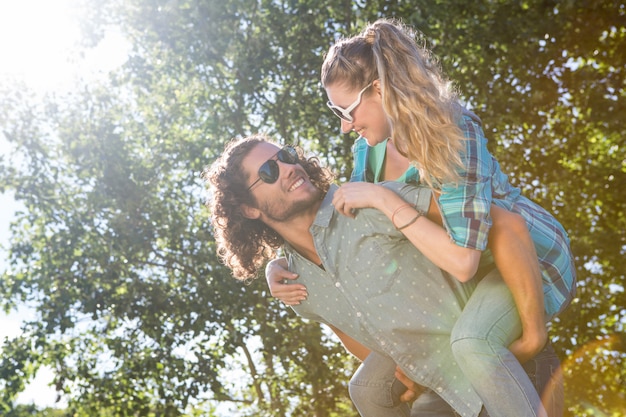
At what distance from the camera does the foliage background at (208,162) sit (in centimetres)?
1057

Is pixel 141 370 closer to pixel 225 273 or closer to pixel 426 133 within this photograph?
pixel 225 273

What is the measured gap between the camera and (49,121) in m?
11.4

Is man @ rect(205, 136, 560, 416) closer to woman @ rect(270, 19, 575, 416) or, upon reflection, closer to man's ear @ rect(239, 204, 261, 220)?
man's ear @ rect(239, 204, 261, 220)

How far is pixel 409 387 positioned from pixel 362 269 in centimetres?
58

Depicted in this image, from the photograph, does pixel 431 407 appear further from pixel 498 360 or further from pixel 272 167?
pixel 272 167

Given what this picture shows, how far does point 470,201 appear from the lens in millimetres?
2846

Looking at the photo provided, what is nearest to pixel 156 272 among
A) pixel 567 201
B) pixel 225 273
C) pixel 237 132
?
pixel 225 273

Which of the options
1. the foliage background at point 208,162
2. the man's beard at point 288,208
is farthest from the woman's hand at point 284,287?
the foliage background at point 208,162

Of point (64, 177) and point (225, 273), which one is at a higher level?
point (64, 177)

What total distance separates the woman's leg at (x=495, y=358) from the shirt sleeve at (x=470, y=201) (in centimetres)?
24

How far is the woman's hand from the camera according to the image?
140 inches

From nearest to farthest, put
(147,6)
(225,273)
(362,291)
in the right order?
(362,291), (225,273), (147,6)

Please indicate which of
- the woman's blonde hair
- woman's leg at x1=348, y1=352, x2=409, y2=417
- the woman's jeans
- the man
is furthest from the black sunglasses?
the woman's jeans

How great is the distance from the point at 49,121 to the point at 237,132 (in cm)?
272
